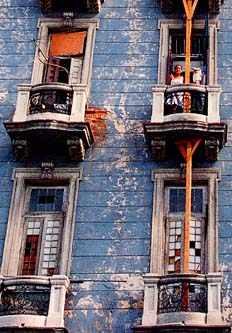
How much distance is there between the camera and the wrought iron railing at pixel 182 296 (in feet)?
56.0

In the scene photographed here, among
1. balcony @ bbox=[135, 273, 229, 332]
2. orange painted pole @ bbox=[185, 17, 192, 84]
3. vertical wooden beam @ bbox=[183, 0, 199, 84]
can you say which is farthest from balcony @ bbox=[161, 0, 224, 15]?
balcony @ bbox=[135, 273, 229, 332]

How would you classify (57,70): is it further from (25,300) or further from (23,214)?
(25,300)

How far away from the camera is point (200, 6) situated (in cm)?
2191

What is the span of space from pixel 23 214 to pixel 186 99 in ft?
16.0

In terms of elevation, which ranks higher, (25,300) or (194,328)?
(25,300)

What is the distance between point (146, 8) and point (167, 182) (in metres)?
5.55

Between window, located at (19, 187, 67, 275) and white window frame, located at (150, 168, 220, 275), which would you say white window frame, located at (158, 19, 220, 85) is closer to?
white window frame, located at (150, 168, 220, 275)

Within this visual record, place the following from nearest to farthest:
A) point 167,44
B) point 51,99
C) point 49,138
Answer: point 49,138 < point 51,99 < point 167,44

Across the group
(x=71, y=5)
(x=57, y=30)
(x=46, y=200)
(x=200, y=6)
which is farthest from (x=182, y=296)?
(x=71, y=5)

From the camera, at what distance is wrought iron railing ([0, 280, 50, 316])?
1736 cm

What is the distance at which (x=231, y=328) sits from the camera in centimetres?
1677

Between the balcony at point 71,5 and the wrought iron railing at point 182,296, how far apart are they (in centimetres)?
852

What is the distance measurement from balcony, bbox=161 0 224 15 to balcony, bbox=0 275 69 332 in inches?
334

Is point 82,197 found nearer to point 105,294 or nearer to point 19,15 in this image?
point 105,294
